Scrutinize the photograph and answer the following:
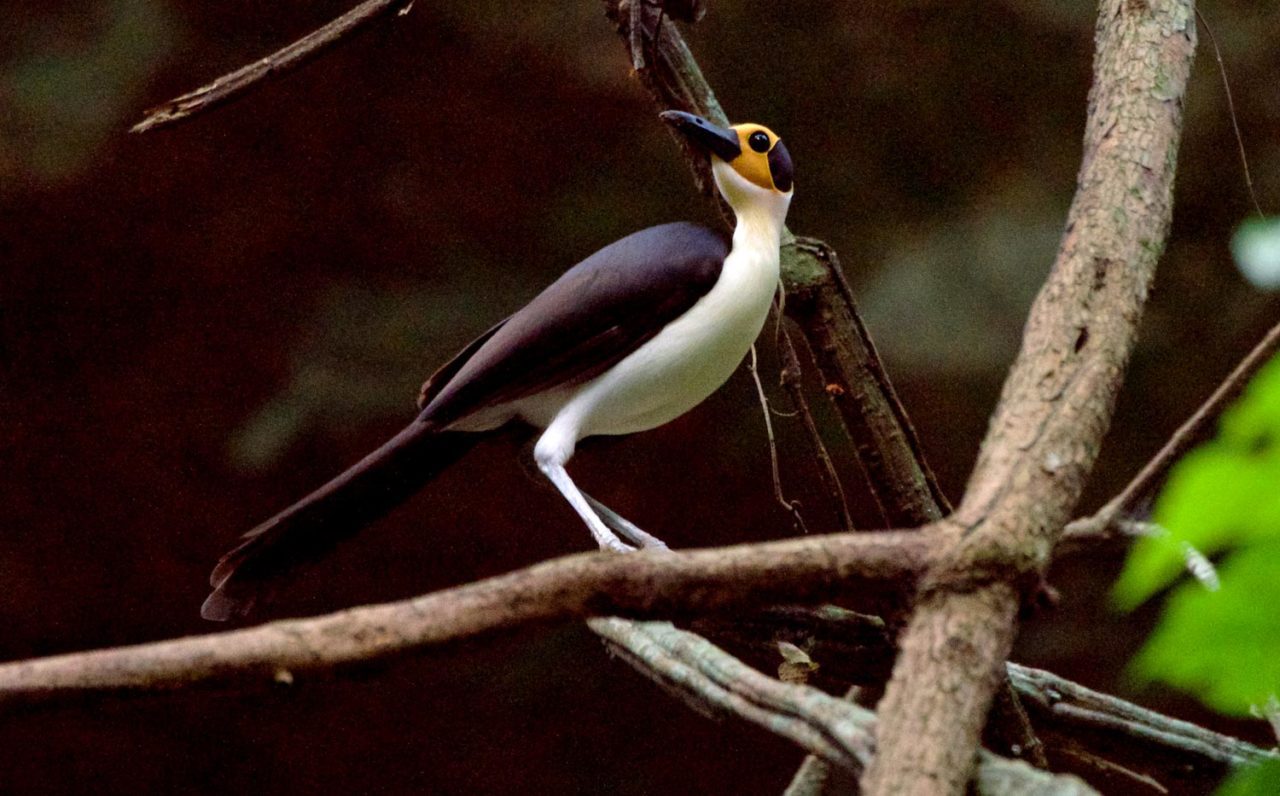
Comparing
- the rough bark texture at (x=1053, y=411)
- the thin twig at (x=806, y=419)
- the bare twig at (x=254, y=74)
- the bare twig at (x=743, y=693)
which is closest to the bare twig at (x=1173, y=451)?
the rough bark texture at (x=1053, y=411)

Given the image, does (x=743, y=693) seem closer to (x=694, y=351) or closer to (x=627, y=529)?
(x=694, y=351)

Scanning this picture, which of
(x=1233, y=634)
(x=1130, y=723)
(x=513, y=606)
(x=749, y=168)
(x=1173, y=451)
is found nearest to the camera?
(x=1233, y=634)

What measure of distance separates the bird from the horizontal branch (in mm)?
674

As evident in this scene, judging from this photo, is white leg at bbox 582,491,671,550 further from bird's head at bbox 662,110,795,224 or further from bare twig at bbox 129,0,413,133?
bare twig at bbox 129,0,413,133

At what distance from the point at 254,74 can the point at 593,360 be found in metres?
0.44

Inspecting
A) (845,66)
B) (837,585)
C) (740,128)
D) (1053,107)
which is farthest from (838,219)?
(837,585)

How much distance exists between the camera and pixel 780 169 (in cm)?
151

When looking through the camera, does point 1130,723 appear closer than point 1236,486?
No

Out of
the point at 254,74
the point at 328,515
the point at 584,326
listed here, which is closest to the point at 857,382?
the point at 584,326

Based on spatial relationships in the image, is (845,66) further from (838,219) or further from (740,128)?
(740,128)

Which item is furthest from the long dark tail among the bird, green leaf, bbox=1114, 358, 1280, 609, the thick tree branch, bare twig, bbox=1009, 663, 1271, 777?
green leaf, bbox=1114, 358, 1280, 609

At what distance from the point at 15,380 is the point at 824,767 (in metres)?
2.01

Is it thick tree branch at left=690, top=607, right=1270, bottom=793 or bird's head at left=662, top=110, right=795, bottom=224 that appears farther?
bird's head at left=662, top=110, right=795, bottom=224

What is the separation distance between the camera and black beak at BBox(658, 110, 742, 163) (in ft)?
4.71
